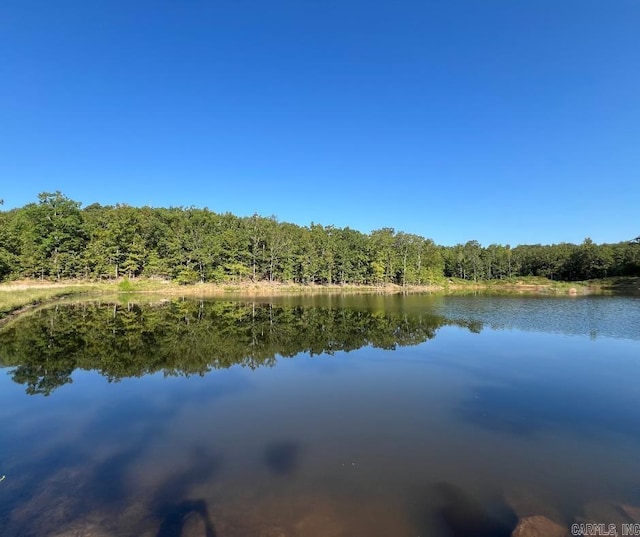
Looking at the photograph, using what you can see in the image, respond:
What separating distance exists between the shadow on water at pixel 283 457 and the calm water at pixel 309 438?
0.04m

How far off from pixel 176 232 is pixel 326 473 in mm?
67680

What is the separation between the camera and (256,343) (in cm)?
1831

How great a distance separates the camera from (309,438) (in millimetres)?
7844

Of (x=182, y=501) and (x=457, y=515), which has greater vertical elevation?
(x=182, y=501)

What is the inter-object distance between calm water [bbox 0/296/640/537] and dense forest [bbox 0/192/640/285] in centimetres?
4559

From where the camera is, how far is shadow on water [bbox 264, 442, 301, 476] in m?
6.58

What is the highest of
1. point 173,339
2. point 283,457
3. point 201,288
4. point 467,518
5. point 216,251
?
point 216,251

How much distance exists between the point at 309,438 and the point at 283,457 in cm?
93

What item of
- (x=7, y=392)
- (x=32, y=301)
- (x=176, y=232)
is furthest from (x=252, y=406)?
(x=176, y=232)

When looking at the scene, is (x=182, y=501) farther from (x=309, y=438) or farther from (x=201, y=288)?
(x=201, y=288)

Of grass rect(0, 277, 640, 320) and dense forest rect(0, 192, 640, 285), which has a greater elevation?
dense forest rect(0, 192, 640, 285)

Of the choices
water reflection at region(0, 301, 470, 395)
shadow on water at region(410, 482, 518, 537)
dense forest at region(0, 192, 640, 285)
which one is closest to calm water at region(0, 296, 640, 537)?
shadow on water at region(410, 482, 518, 537)

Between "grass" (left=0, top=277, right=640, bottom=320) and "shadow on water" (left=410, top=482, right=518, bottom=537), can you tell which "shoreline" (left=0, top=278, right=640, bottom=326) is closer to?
"grass" (left=0, top=277, right=640, bottom=320)

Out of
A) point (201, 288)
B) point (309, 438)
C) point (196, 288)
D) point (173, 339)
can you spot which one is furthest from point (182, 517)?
point (201, 288)
